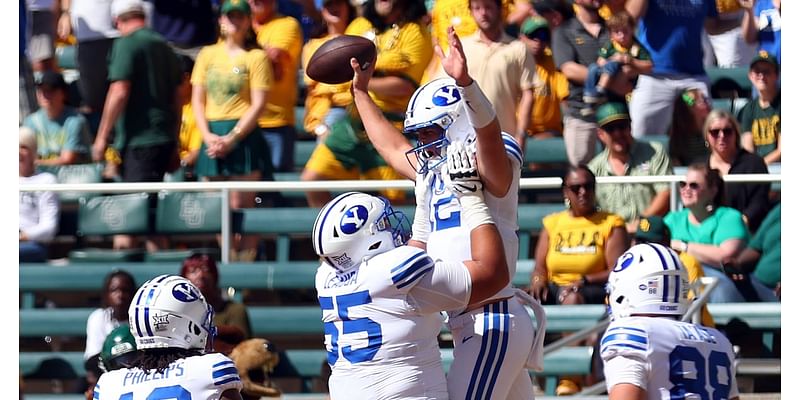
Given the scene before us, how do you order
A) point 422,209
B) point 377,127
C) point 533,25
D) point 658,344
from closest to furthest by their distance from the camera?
1. point 658,344
2. point 422,209
3. point 377,127
4. point 533,25

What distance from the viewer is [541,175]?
30.1ft

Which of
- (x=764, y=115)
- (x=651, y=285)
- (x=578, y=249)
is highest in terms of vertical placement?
(x=764, y=115)

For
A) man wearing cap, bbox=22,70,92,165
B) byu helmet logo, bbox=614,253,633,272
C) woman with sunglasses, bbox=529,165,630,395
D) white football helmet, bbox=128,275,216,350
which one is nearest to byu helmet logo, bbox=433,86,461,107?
byu helmet logo, bbox=614,253,633,272

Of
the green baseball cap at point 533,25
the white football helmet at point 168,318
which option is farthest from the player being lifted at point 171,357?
the green baseball cap at point 533,25

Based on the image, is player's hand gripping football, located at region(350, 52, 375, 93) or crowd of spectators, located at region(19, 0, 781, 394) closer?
player's hand gripping football, located at region(350, 52, 375, 93)

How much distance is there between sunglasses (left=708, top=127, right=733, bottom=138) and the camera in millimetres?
8594

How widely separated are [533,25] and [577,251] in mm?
1805

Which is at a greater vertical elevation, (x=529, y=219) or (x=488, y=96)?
(x=488, y=96)

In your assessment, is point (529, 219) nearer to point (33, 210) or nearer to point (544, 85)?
point (544, 85)

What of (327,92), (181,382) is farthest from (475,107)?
(327,92)

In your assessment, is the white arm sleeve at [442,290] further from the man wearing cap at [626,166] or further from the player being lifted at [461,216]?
the man wearing cap at [626,166]

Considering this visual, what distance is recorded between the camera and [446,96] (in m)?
5.11

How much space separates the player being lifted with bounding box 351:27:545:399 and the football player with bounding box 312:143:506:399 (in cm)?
14

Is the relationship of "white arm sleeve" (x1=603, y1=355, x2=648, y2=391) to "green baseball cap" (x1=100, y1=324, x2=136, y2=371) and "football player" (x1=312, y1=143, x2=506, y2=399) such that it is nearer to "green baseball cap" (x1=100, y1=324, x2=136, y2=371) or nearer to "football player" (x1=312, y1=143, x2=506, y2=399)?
"football player" (x1=312, y1=143, x2=506, y2=399)
